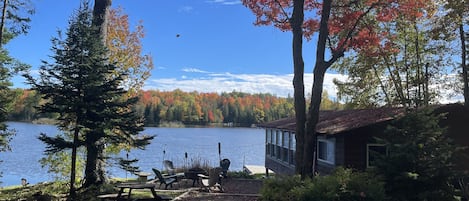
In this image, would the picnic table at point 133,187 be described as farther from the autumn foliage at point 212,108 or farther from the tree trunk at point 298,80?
the autumn foliage at point 212,108

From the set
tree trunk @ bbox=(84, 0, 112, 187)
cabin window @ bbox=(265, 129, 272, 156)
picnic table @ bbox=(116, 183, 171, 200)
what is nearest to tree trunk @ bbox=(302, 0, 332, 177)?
picnic table @ bbox=(116, 183, 171, 200)

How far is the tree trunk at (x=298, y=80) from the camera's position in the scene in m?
10.9

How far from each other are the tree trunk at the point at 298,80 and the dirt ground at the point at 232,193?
168cm

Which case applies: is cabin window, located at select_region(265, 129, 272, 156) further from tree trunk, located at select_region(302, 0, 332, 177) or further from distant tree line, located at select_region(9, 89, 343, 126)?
distant tree line, located at select_region(9, 89, 343, 126)

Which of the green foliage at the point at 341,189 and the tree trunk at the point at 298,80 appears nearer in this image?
the green foliage at the point at 341,189

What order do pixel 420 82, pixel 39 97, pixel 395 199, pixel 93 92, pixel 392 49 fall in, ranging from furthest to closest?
1. pixel 420 82
2. pixel 392 49
3. pixel 39 97
4. pixel 93 92
5. pixel 395 199

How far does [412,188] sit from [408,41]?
12.2m

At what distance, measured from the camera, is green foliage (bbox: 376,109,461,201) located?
7766mm

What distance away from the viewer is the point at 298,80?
36.6 feet

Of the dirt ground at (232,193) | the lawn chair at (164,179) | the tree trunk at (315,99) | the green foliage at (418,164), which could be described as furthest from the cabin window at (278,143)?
the green foliage at (418,164)

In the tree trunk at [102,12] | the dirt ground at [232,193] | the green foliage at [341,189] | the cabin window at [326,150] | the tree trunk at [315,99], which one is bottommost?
the dirt ground at [232,193]

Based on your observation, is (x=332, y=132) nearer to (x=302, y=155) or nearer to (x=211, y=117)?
(x=302, y=155)

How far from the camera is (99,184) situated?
1127cm

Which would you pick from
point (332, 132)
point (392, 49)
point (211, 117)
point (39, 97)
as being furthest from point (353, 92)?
point (211, 117)
